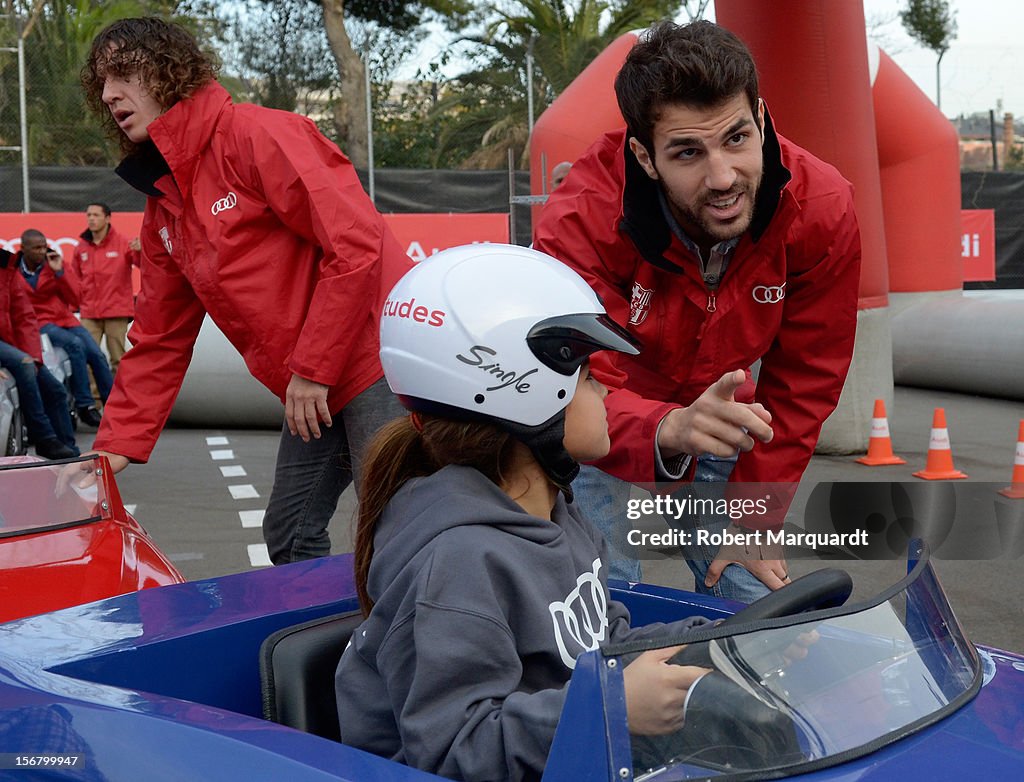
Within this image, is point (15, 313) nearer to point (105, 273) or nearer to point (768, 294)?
point (105, 273)

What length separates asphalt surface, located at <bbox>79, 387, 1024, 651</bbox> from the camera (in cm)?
498

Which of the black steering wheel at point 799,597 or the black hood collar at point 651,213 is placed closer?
the black steering wheel at point 799,597

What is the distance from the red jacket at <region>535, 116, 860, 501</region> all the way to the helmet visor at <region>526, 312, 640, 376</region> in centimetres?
52

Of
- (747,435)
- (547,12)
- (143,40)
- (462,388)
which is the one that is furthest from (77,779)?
(547,12)

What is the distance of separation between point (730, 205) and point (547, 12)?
2685 centimetres

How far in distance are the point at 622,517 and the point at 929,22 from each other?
129ft

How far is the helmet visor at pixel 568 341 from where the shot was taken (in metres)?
1.94

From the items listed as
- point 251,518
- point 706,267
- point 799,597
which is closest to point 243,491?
point 251,518

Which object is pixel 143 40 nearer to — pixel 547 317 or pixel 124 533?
pixel 124 533

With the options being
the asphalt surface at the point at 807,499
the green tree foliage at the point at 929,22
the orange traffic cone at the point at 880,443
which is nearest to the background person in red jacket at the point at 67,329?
the asphalt surface at the point at 807,499

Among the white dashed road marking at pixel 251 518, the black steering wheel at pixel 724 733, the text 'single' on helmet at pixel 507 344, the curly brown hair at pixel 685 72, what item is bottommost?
the white dashed road marking at pixel 251 518

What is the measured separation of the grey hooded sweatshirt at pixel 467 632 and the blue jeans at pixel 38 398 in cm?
732

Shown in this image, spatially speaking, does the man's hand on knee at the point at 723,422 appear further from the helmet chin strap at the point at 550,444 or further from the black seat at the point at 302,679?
the black seat at the point at 302,679

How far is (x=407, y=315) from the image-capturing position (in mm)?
2037
